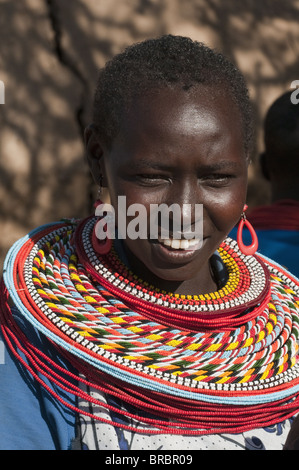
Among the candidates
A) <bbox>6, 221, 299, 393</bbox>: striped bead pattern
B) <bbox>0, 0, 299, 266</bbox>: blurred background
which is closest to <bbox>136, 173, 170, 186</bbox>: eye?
<bbox>6, 221, 299, 393</bbox>: striped bead pattern

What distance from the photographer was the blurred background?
3.44 metres

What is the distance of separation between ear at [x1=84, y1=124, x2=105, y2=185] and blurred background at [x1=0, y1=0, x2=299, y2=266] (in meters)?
1.65

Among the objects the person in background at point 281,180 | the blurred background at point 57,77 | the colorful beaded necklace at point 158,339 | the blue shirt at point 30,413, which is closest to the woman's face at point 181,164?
the colorful beaded necklace at point 158,339

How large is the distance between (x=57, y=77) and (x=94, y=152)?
1.82 meters

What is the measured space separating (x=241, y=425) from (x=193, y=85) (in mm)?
896

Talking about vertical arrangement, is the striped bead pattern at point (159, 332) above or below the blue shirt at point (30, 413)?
above

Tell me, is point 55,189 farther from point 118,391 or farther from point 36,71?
point 118,391

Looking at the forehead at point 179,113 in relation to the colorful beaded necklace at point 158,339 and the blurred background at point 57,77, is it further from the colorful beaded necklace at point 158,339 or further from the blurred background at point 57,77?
the blurred background at point 57,77

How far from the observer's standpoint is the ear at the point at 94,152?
6.07 feet

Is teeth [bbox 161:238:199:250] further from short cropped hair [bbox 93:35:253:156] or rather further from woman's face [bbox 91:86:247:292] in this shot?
short cropped hair [bbox 93:35:253:156]

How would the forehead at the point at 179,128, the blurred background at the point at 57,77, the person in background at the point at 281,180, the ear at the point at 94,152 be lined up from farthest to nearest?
the blurred background at the point at 57,77 < the person in background at the point at 281,180 < the ear at the point at 94,152 < the forehead at the point at 179,128

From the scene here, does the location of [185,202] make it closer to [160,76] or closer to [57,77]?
[160,76]

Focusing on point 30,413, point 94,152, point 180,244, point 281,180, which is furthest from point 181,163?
point 281,180

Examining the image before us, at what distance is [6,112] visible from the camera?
3.43 meters
